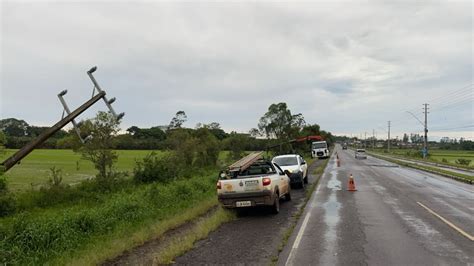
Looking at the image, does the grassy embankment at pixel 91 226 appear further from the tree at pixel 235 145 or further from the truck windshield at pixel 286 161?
the tree at pixel 235 145

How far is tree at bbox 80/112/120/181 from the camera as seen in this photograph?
2125 centimetres

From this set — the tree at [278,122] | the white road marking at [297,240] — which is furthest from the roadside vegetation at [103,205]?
the tree at [278,122]

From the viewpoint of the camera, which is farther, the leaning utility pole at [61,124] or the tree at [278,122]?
the tree at [278,122]

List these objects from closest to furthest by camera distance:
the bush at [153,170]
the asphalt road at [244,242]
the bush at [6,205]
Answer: the asphalt road at [244,242]
the bush at [6,205]
the bush at [153,170]

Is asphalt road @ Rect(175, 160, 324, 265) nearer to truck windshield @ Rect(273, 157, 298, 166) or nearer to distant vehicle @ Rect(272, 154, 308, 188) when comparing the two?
distant vehicle @ Rect(272, 154, 308, 188)

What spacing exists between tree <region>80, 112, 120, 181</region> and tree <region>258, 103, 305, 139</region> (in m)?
Answer: 47.1

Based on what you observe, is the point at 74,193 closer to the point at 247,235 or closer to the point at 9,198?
the point at 9,198

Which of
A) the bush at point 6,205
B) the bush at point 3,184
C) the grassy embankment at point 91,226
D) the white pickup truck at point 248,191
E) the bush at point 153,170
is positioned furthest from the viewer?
the bush at point 153,170

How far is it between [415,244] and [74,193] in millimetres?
15021

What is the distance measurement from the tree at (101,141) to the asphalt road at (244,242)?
37.3ft

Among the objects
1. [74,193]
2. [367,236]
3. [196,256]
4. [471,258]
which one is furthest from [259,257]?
[74,193]

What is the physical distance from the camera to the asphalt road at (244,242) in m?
7.36

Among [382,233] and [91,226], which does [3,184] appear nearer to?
[91,226]

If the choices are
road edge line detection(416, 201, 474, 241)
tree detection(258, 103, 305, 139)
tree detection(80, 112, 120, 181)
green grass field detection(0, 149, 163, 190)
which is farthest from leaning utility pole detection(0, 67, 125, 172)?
tree detection(258, 103, 305, 139)
